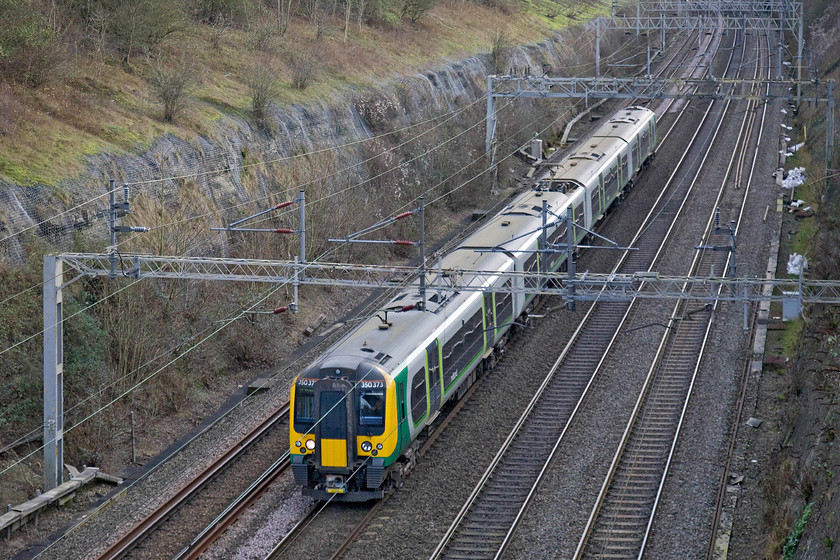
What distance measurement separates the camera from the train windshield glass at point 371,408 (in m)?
19.2

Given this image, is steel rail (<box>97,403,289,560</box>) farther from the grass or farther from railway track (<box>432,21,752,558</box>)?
the grass

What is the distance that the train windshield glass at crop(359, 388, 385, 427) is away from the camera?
63.1ft

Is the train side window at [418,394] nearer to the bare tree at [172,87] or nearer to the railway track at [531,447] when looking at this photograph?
the railway track at [531,447]

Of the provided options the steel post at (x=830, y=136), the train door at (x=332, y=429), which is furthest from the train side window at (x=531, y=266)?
the steel post at (x=830, y=136)

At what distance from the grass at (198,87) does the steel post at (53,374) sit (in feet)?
19.0

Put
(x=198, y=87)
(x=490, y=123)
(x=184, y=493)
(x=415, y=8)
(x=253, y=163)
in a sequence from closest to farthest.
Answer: (x=184, y=493) < (x=253, y=163) < (x=198, y=87) < (x=490, y=123) < (x=415, y=8)

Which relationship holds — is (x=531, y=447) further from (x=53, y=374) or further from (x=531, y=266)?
(x=53, y=374)

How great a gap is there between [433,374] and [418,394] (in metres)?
0.94

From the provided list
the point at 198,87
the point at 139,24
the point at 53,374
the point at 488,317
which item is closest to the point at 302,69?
the point at 198,87

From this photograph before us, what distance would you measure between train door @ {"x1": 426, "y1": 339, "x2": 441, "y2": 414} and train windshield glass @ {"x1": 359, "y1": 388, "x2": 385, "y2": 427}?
2.08 metres

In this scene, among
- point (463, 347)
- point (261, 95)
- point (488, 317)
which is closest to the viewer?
point (463, 347)

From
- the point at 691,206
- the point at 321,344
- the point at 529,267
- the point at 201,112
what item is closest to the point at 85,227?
the point at 321,344

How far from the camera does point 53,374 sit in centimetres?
2072

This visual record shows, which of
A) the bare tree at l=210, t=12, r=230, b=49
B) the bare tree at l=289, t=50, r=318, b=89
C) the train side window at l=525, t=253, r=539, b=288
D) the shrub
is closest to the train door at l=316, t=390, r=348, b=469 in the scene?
the train side window at l=525, t=253, r=539, b=288
